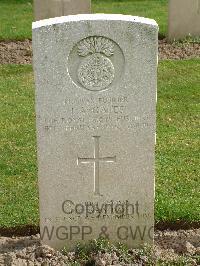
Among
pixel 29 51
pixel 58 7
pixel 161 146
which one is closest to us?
pixel 161 146

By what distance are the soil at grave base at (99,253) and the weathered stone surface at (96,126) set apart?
0.44 ft

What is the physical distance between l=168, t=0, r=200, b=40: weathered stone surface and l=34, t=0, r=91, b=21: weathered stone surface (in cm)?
145

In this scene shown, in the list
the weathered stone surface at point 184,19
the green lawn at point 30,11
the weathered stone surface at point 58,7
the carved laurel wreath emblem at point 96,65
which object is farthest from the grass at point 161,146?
the green lawn at point 30,11

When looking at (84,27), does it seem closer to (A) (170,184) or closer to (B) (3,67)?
(A) (170,184)

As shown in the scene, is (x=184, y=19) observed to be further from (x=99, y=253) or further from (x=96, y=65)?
(x=99, y=253)

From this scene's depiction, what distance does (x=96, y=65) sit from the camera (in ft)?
14.4

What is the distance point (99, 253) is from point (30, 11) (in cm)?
996

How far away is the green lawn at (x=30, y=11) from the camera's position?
38.3ft

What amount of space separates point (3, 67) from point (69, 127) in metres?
5.52

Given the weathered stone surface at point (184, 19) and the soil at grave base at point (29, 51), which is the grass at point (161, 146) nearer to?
the soil at grave base at point (29, 51)

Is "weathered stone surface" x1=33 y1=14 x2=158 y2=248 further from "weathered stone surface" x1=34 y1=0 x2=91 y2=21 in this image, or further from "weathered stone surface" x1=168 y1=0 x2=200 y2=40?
"weathered stone surface" x1=168 y1=0 x2=200 y2=40

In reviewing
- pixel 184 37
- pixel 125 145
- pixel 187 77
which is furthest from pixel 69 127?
pixel 184 37

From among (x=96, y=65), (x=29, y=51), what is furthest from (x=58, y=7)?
(x=96, y=65)

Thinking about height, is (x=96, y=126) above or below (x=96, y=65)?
below
